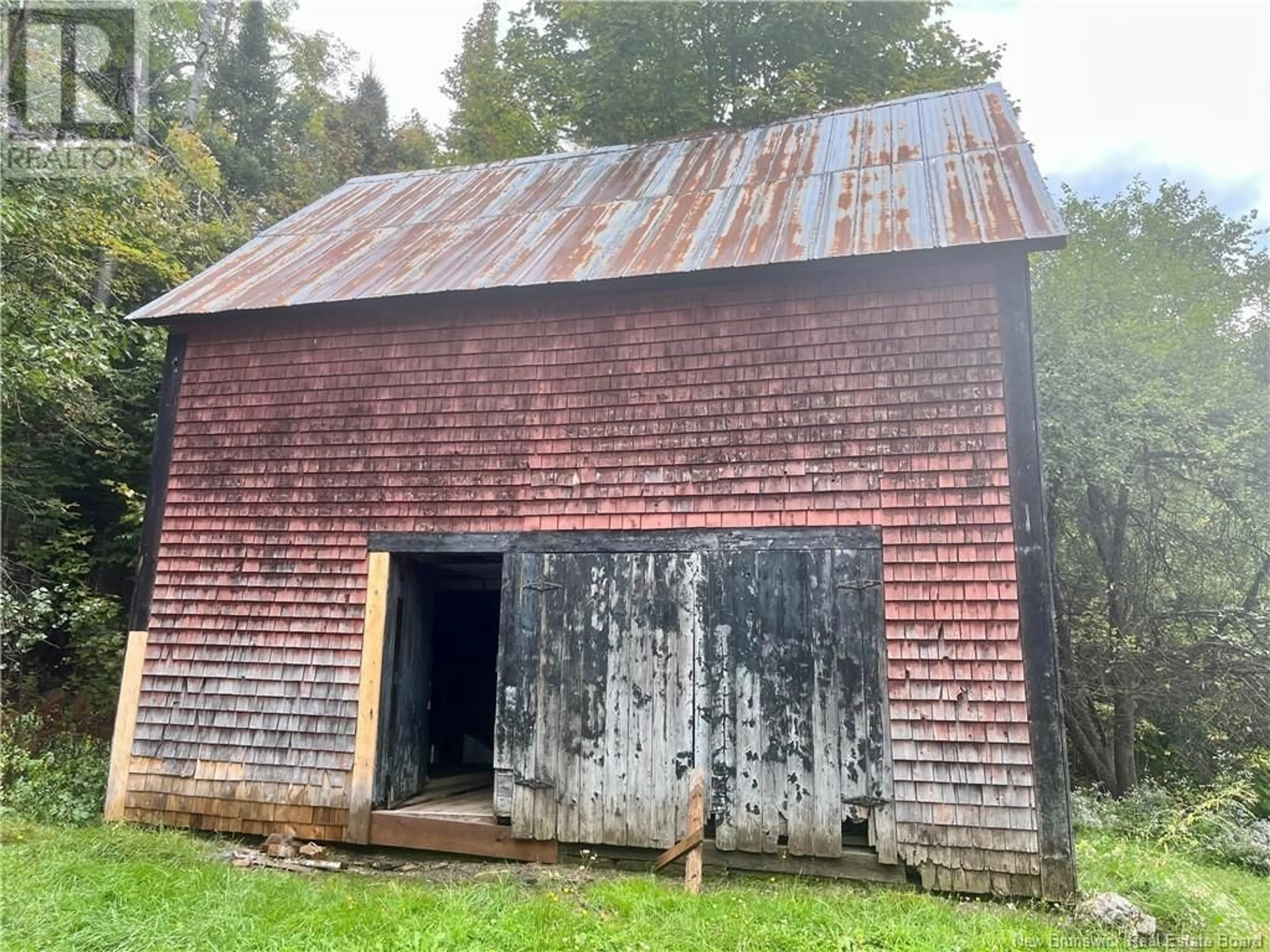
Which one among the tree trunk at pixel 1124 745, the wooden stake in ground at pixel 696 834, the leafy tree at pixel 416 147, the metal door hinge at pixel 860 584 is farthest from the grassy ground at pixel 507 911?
the leafy tree at pixel 416 147

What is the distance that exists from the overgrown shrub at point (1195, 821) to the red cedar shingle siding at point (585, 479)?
10.7 ft

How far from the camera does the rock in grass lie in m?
4.43

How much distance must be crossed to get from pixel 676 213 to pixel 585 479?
9.34 feet

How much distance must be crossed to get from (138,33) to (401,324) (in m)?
13.4

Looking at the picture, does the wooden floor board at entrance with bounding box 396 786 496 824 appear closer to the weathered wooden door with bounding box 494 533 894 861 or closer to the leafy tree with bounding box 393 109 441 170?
the weathered wooden door with bounding box 494 533 894 861

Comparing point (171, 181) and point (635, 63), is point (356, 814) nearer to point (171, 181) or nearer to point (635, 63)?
point (171, 181)

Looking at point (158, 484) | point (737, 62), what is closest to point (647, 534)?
point (158, 484)

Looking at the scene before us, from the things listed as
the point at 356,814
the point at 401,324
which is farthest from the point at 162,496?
the point at 356,814

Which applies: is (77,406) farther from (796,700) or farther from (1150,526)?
(1150,526)

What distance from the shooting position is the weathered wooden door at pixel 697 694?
523 cm

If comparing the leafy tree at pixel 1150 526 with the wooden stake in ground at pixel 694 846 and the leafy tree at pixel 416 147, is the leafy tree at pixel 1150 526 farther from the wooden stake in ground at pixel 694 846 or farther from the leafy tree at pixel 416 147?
the leafy tree at pixel 416 147

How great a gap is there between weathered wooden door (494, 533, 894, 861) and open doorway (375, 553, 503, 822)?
0.76m

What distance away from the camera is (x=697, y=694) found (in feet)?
18.2

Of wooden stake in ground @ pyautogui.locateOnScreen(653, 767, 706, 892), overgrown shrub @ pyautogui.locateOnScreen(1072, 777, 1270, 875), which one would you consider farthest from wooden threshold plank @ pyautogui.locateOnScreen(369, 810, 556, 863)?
overgrown shrub @ pyautogui.locateOnScreen(1072, 777, 1270, 875)
